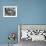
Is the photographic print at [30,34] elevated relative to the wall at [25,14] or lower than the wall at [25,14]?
lower

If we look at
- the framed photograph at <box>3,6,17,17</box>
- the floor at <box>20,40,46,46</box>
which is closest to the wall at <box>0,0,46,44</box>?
the framed photograph at <box>3,6,17,17</box>

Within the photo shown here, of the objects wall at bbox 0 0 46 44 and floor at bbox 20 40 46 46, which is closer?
floor at bbox 20 40 46 46

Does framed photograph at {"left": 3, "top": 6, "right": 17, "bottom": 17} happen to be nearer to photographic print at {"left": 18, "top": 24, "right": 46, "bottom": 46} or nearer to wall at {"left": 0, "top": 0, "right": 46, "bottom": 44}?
wall at {"left": 0, "top": 0, "right": 46, "bottom": 44}

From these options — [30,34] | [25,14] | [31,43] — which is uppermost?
[25,14]

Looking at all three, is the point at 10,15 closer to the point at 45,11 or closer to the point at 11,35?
the point at 11,35

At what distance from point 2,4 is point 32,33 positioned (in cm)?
122

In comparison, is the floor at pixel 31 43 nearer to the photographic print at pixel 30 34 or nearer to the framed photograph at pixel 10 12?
the photographic print at pixel 30 34

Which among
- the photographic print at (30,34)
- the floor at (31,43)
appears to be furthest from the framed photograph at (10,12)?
the floor at (31,43)

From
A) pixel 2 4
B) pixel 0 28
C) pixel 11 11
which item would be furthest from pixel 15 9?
pixel 0 28

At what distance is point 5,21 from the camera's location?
3.79m

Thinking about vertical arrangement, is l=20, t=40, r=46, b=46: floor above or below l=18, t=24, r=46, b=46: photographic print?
below

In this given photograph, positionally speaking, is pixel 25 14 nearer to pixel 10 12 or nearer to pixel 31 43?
pixel 10 12

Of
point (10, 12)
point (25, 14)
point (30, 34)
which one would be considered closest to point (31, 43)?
point (30, 34)

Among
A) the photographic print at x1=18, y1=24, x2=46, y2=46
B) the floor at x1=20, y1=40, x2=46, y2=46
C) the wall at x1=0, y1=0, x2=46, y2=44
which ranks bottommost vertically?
the floor at x1=20, y1=40, x2=46, y2=46
